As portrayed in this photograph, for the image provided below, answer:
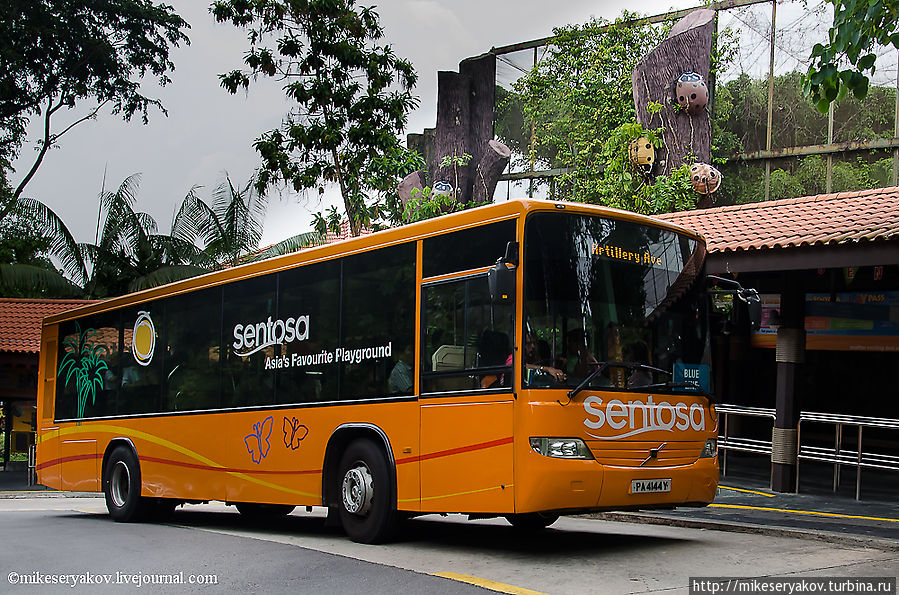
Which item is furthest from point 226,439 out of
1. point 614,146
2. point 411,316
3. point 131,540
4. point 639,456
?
point 614,146

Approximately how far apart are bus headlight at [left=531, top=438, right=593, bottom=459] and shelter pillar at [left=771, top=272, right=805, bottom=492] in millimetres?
7541

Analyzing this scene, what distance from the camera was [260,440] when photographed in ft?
38.7

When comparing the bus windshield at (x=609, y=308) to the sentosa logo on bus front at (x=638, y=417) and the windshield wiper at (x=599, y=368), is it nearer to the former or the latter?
the windshield wiper at (x=599, y=368)

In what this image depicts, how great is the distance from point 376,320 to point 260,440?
255 centimetres

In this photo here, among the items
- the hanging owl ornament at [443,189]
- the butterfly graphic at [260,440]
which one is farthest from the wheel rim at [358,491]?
the hanging owl ornament at [443,189]

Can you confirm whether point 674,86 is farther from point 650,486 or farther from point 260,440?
point 650,486

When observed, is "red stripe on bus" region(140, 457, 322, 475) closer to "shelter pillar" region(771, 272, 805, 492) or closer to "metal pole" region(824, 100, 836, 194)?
"shelter pillar" region(771, 272, 805, 492)

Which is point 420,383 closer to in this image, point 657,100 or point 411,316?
point 411,316

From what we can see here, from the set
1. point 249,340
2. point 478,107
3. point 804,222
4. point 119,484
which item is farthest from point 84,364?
point 478,107

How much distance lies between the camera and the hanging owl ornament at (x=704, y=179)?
2811cm

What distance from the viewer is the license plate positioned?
8.82 m

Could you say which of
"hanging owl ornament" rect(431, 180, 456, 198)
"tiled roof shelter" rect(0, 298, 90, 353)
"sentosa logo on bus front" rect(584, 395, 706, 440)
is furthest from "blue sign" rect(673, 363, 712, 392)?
"hanging owl ornament" rect(431, 180, 456, 198)

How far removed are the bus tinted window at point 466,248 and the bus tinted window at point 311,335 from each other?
1.64 meters

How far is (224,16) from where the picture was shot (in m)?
25.8
